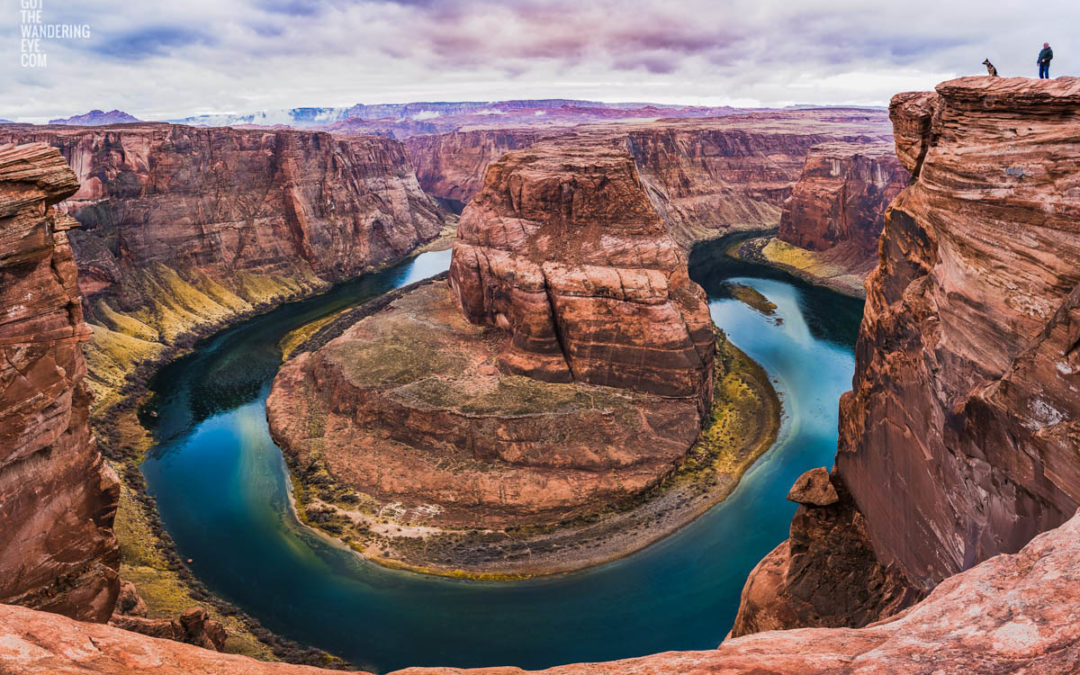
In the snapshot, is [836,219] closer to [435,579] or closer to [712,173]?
[712,173]

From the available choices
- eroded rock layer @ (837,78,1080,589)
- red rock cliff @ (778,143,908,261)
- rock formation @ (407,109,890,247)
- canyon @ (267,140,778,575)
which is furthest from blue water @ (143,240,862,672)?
rock formation @ (407,109,890,247)

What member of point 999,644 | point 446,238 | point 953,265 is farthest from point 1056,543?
point 446,238

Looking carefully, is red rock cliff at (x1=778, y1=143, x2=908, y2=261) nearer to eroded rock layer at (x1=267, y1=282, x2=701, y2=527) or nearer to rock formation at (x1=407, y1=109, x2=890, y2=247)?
rock formation at (x1=407, y1=109, x2=890, y2=247)

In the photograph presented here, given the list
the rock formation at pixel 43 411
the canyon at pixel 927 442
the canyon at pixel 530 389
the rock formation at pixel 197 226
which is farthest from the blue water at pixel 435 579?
the rock formation at pixel 197 226

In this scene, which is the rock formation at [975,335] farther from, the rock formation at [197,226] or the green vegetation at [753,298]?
the green vegetation at [753,298]

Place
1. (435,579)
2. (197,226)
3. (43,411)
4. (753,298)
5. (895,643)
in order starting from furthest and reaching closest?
(197,226) → (753,298) → (435,579) → (43,411) → (895,643)

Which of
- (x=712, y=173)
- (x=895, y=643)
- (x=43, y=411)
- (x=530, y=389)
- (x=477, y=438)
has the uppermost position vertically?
(x=712, y=173)

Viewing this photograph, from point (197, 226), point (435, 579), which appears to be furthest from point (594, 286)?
point (197, 226)
